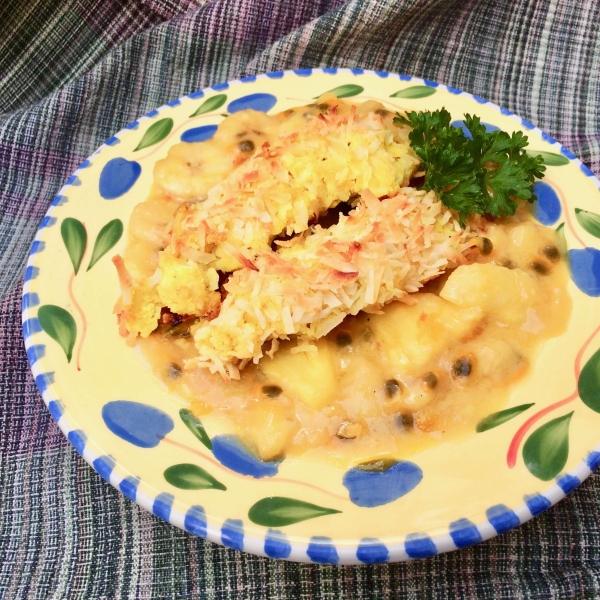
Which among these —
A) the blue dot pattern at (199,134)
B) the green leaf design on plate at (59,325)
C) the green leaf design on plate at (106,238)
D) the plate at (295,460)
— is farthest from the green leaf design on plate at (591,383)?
the blue dot pattern at (199,134)

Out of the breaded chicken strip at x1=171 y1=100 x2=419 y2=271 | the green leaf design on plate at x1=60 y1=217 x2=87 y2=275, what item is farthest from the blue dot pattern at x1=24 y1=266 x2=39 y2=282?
the breaded chicken strip at x1=171 y1=100 x2=419 y2=271

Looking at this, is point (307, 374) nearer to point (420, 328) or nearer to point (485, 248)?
point (420, 328)

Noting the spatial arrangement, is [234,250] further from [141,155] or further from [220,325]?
[141,155]

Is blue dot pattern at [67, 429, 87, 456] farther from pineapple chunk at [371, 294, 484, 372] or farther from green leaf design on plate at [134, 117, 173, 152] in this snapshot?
green leaf design on plate at [134, 117, 173, 152]

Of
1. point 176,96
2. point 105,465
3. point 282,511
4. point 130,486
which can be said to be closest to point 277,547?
point 282,511

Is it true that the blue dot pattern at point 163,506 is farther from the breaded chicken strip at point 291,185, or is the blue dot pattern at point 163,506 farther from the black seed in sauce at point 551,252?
the black seed in sauce at point 551,252

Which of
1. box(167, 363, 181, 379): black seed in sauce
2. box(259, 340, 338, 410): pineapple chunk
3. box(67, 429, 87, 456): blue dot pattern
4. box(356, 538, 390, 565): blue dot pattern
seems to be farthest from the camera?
box(167, 363, 181, 379): black seed in sauce
